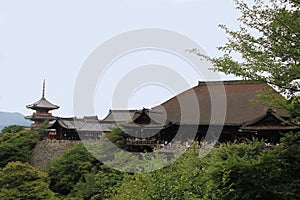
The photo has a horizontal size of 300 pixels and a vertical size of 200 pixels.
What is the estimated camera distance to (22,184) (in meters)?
15.1

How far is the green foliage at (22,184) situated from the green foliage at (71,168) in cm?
169

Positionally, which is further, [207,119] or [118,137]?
[118,137]

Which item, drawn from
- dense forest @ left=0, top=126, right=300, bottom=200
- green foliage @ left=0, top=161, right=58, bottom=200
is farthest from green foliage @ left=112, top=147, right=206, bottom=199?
green foliage @ left=0, top=161, right=58, bottom=200

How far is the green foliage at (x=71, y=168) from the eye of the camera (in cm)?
1728

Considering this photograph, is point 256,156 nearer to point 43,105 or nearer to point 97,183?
point 97,183

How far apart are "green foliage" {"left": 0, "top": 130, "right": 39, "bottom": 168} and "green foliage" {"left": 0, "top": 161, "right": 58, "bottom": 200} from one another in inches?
245

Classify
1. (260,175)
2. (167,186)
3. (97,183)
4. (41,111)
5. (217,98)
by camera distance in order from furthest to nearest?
(41,111) → (217,98) → (97,183) → (260,175) → (167,186)

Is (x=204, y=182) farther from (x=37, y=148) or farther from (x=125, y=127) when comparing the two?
(x=37, y=148)

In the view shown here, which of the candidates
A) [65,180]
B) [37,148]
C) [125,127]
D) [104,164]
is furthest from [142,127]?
[37,148]

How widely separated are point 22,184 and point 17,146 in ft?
26.6

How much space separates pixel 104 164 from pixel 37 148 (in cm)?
894

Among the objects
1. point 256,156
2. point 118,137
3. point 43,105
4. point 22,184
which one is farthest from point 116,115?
point 256,156

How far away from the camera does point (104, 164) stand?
16281 millimetres

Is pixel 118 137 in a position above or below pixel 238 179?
above
